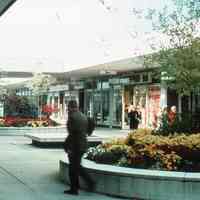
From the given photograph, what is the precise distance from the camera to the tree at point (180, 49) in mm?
14023

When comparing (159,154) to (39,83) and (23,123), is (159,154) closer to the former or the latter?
(23,123)

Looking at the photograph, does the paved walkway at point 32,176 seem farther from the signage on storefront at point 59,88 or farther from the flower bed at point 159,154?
the signage on storefront at point 59,88

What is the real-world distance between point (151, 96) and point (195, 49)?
26403mm

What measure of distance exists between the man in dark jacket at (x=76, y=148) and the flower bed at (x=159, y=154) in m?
1.00

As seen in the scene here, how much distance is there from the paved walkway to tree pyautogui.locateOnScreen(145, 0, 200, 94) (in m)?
3.58

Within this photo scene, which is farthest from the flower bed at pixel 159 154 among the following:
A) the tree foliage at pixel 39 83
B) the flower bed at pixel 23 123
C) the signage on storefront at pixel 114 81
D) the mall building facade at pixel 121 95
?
the tree foliage at pixel 39 83

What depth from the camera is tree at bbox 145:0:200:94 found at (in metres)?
14.0

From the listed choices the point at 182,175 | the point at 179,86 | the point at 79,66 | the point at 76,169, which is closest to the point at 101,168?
the point at 76,169

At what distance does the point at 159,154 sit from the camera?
1140 centimetres

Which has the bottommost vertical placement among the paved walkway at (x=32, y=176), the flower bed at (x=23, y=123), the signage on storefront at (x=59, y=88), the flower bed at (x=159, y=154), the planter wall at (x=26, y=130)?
the paved walkway at (x=32, y=176)

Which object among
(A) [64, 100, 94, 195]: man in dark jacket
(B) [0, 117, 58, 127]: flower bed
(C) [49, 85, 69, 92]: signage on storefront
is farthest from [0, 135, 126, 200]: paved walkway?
(C) [49, 85, 69, 92]: signage on storefront

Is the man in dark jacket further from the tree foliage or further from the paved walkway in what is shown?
the tree foliage

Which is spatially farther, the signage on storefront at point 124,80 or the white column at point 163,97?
the signage on storefront at point 124,80

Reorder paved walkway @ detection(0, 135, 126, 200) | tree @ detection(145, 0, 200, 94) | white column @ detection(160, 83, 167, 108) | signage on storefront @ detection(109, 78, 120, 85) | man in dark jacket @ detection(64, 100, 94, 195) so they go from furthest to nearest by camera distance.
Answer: signage on storefront @ detection(109, 78, 120, 85) → white column @ detection(160, 83, 167, 108) → tree @ detection(145, 0, 200, 94) → man in dark jacket @ detection(64, 100, 94, 195) → paved walkway @ detection(0, 135, 126, 200)
